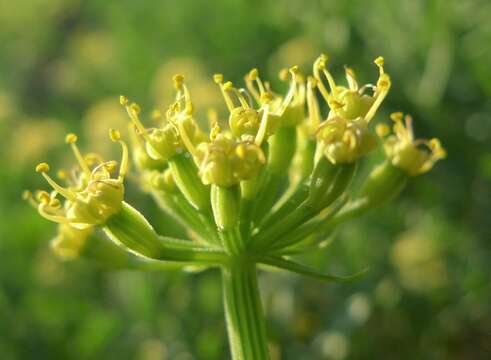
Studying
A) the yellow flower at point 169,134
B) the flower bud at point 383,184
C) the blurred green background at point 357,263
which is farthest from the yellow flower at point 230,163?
the blurred green background at point 357,263

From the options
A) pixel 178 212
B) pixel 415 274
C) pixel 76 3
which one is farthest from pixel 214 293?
pixel 76 3

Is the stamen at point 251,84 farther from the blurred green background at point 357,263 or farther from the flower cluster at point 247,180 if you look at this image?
the blurred green background at point 357,263

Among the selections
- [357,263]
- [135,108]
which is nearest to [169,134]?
[135,108]

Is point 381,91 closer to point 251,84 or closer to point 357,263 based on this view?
point 251,84

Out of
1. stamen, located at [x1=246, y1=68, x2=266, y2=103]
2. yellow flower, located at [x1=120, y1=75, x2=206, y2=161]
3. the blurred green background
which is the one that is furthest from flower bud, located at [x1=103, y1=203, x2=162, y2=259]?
the blurred green background

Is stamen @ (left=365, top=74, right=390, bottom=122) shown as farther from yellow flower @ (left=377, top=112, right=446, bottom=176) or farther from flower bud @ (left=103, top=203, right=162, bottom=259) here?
flower bud @ (left=103, top=203, right=162, bottom=259)

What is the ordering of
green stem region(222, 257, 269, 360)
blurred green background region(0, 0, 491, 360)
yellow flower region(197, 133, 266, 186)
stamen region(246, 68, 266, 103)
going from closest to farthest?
yellow flower region(197, 133, 266, 186) < green stem region(222, 257, 269, 360) < stamen region(246, 68, 266, 103) < blurred green background region(0, 0, 491, 360)

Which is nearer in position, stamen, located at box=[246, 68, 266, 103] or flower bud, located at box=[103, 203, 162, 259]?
flower bud, located at box=[103, 203, 162, 259]
